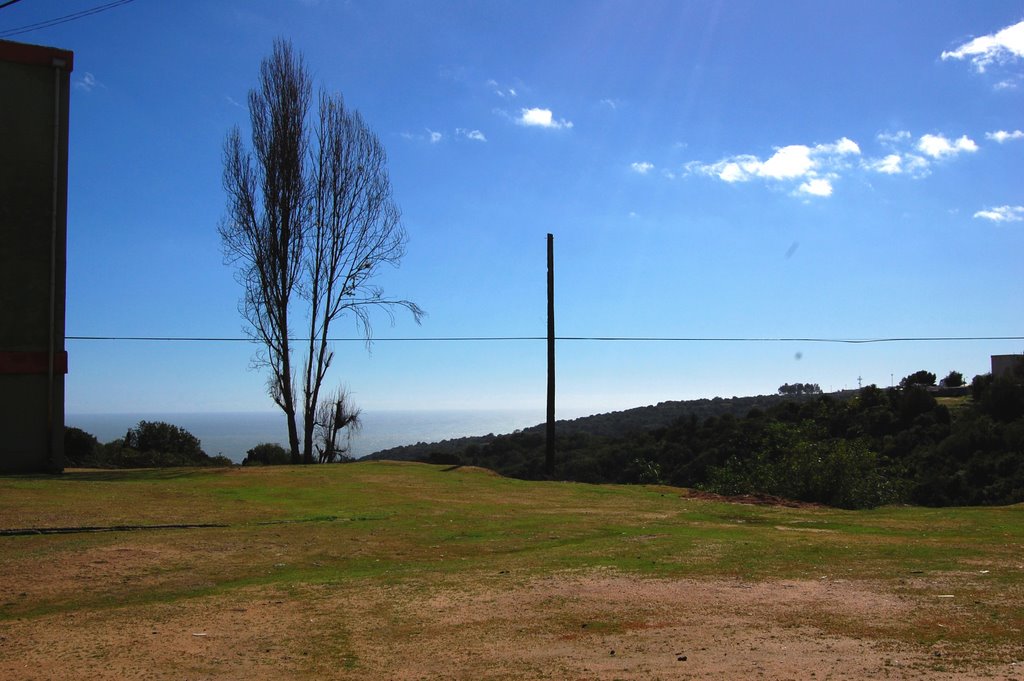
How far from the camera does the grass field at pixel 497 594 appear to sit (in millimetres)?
5184

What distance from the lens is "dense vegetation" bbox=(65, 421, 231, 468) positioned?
26.6 metres

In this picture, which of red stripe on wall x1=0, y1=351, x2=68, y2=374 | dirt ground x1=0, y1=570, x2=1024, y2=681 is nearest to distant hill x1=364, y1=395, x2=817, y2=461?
red stripe on wall x1=0, y1=351, x2=68, y2=374

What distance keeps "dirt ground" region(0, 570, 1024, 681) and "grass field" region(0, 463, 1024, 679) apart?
2 cm

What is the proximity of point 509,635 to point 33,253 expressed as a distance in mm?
18541

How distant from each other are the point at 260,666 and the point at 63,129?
63.1 ft

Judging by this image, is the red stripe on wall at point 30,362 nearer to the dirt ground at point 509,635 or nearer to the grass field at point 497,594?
the grass field at point 497,594

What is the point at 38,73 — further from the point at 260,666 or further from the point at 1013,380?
the point at 1013,380

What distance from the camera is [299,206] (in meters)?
27.3

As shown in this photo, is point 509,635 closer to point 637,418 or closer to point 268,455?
point 268,455

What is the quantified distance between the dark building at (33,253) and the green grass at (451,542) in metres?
3.03

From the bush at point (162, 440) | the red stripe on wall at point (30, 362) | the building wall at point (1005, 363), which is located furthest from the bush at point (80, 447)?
the building wall at point (1005, 363)

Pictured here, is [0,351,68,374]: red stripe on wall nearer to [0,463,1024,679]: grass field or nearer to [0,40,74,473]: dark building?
[0,40,74,473]: dark building

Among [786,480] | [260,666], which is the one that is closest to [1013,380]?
[786,480]

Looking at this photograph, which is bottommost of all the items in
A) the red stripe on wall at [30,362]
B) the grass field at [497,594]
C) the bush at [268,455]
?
the bush at [268,455]
